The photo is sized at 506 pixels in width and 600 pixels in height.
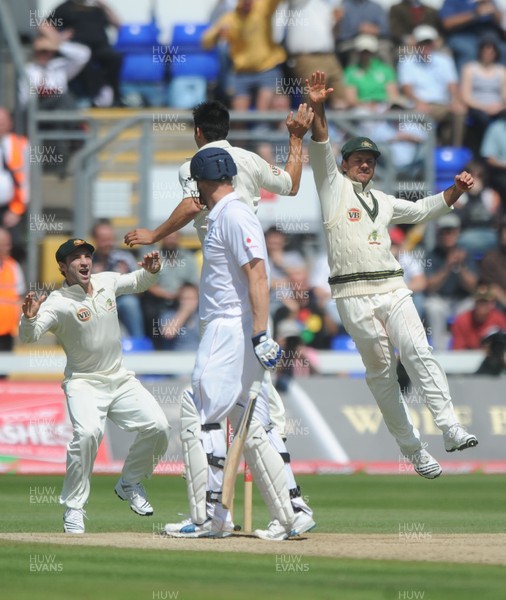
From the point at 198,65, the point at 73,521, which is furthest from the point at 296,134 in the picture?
the point at 198,65

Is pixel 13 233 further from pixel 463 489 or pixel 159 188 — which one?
pixel 463 489

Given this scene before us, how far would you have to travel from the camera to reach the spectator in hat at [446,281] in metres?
18.7

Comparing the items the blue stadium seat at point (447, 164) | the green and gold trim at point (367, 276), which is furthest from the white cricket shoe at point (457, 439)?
the blue stadium seat at point (447, 164)

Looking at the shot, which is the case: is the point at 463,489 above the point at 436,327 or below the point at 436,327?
below

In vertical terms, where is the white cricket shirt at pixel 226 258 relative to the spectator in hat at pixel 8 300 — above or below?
above

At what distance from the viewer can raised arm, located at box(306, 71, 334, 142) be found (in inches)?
401

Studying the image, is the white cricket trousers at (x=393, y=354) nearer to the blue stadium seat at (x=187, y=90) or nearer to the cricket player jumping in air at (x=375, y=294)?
the cricket player jumping in air at (x=375, y=294)

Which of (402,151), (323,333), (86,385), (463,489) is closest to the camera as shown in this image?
(86,385)

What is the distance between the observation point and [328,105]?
67.3 ft

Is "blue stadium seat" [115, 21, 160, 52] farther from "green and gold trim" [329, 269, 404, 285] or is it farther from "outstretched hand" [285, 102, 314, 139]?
"outstretched hand" [285, 102, 314, 139]

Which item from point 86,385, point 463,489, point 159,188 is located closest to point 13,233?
point 159,188

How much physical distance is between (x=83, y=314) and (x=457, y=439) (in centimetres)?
287

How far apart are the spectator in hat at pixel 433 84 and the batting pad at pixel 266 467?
12.0m

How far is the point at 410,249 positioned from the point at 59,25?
575 centimetres
